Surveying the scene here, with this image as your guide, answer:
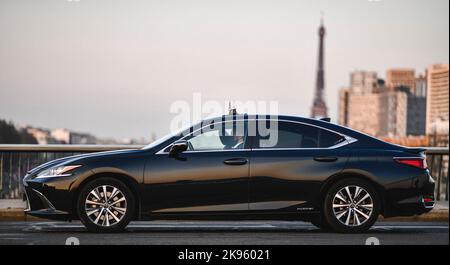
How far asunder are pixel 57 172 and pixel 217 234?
6.53 feet

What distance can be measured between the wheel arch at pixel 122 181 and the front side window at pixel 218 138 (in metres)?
0.79

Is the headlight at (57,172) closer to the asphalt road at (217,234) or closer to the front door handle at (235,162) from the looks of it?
the asphalt road at (217,234)

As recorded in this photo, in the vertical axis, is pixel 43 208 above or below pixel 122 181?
below

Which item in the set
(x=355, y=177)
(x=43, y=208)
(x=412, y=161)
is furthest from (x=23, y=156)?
(x=412, y=161)

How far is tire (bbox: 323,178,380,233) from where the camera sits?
11.4m

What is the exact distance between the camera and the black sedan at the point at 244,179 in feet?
36.6

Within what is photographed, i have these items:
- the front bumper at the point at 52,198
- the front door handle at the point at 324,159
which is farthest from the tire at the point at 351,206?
the front bumper at the point at 52,198

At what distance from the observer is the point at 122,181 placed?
1117cm

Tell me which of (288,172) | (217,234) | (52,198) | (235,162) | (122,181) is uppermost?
(235,162)

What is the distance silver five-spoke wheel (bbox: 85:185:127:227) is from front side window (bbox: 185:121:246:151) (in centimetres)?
101

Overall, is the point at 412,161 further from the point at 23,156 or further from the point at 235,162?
the point at 23,156

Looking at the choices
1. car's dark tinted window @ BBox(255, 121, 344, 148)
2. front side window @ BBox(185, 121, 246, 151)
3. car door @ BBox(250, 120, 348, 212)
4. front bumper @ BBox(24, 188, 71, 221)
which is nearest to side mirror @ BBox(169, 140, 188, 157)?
front side window @ BBox(185, 121, 246, 151)
